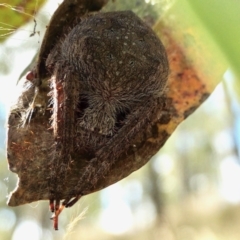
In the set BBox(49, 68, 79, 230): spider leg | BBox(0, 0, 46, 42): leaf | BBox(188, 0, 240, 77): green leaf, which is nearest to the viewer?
BBox(188, 0, 240, 77): green leaf

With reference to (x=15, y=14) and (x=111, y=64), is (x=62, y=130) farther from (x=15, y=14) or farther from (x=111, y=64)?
(x=15, y=14)

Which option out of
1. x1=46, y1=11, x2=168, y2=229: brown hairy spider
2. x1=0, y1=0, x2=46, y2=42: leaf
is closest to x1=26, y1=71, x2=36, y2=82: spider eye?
x1=46, y1=11, x2=168, y2=229: brown hairy spider

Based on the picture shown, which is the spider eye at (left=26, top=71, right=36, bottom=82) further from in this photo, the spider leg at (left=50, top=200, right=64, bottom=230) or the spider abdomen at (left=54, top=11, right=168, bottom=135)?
the spider leg at (left=50, top=200, right=64, bottom=230)

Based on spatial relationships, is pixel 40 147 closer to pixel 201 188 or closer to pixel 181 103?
pixel 181 103

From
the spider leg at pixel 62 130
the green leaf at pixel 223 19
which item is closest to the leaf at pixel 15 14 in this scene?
the spider leg at pixel 62 130

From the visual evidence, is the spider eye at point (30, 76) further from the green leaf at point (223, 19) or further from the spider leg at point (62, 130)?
the green leaf at point (223, 19)

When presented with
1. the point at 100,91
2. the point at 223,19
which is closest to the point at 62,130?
the point at 100,91

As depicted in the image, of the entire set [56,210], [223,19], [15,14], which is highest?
[223,19]

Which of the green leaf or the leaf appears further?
the leaf
